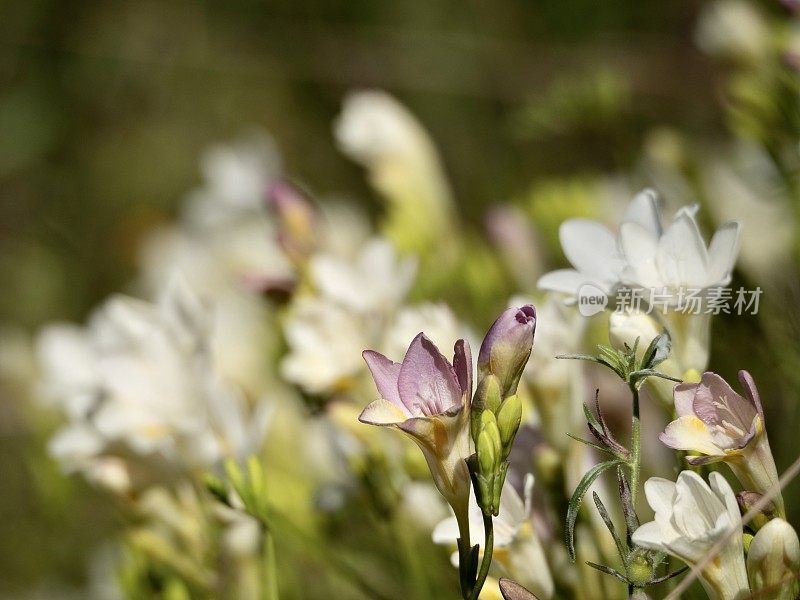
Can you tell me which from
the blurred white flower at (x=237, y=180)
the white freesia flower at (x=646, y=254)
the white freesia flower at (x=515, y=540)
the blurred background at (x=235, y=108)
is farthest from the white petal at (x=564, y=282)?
the blurred white flower at (x=237, y=180)

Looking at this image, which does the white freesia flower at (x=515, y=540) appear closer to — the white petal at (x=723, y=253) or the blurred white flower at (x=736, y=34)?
the white petal at (x=723, y=253)

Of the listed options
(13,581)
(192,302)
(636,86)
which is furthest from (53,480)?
(636,86)

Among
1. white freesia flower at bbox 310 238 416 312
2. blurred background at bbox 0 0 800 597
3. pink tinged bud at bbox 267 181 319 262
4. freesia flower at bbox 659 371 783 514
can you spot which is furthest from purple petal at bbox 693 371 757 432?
blurred background at bbox 0 0 800 597

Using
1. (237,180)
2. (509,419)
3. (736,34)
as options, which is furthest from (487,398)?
(237,180)

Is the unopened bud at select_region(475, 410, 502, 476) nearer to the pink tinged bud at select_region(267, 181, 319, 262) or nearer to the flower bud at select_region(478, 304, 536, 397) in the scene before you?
the flower bud at select_region(478, 304, 536, 397)

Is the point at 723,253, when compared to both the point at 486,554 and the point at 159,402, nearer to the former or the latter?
the point at 486,554

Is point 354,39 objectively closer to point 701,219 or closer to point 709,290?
point 701,219
